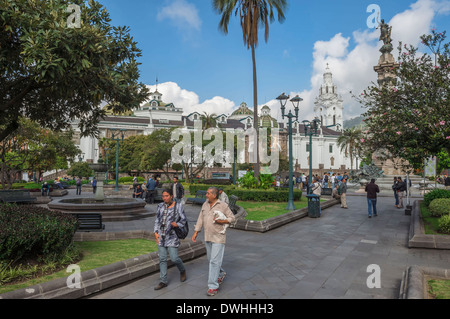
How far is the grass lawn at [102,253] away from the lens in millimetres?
4691

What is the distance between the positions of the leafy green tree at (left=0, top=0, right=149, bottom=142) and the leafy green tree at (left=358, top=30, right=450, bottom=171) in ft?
26.8

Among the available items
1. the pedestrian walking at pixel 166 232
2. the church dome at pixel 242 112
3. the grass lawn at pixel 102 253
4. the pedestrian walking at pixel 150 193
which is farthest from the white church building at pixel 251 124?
the pedestrian walking at pixel 166 232

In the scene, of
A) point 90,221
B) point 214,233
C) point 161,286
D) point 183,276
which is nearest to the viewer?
point 214,233

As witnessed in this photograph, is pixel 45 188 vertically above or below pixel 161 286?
above

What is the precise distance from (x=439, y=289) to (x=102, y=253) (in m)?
6.26

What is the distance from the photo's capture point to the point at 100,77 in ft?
20.8

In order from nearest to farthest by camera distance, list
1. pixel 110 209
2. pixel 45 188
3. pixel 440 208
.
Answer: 1. pixel 440 208
2. pixel 110 209
3. pixel 45 188

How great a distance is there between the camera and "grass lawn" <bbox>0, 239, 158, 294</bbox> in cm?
469

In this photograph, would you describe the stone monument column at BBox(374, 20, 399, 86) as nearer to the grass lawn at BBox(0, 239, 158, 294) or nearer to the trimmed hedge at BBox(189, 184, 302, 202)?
the trimmed hedge at BBox(189, 184, 302, 202)

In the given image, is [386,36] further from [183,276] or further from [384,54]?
[183,276]

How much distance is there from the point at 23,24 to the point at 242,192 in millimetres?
13880

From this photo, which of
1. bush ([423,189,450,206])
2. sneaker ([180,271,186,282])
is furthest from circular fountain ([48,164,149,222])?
bush ([423,189,450,206])

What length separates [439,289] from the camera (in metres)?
4.72

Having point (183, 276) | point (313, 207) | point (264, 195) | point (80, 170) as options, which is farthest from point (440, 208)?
point (80, 170)
